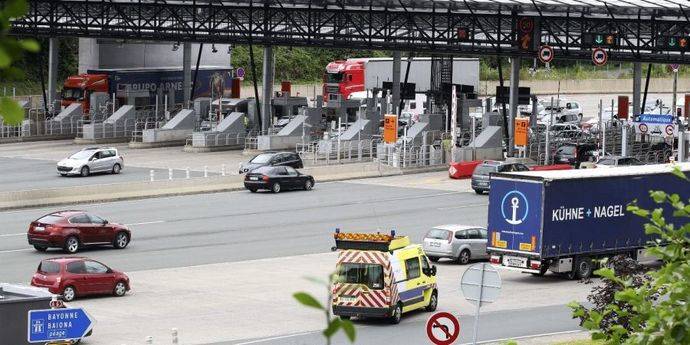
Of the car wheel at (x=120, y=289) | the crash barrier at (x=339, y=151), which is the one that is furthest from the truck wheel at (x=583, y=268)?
the crash barrier at (x=339, y=151)

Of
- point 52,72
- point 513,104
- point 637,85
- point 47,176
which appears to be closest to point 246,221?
point 47,176

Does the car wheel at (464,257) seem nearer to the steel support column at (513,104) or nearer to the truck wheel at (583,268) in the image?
the truck wheel at (583,268)

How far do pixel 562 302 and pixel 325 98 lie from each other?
6036 centimetres

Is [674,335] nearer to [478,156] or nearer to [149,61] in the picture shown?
[478,156]

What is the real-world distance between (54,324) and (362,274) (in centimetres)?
994

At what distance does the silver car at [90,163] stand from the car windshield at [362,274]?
29393 mm

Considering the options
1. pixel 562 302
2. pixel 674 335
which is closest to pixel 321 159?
pixel 562 302

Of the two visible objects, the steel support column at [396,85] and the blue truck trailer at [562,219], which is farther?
the steel support column at [396,85]

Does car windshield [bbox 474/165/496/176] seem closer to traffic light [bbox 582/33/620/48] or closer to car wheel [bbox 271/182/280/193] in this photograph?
car wheel [bbox 271/182/280/193]

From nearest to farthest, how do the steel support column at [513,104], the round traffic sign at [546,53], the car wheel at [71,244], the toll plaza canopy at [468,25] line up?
the car wheel at [71,244], the round traffic sign at [546,53], the toll plaza canopy at [468,25], the steel support column at [513,104]

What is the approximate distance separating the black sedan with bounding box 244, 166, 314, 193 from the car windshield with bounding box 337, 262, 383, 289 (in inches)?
953

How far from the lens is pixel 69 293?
30.3 metres

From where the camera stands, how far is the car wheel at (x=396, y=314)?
2788cm

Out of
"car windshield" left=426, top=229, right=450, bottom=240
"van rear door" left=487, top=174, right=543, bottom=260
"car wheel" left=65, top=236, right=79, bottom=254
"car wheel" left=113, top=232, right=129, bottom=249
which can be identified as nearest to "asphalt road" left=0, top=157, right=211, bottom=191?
"car wheel" left=113, top=232, right=129, bottom=249
